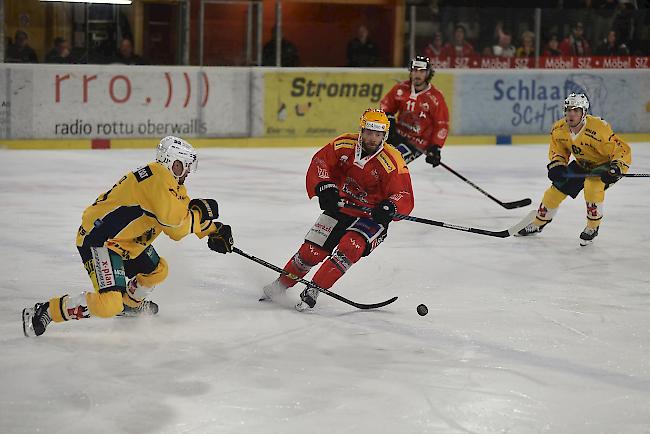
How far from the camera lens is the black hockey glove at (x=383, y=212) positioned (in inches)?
199

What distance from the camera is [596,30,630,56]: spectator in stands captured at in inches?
522

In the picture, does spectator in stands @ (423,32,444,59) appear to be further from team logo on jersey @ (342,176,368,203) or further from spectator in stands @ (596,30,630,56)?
team logo on jersey @ (342,176,368,203)

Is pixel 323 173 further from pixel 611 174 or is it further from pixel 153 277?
pixel 611 174

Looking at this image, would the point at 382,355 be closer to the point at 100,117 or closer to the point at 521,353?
the point at 521,353

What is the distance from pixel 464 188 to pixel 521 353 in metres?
4.90

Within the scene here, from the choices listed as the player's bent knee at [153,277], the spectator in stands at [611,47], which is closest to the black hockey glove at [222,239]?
the player's bent knee at [153,277]

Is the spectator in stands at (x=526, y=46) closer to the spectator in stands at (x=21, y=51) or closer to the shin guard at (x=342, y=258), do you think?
the spectator in stands at (x=21, y=51)

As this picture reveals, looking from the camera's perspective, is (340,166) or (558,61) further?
(558,61)

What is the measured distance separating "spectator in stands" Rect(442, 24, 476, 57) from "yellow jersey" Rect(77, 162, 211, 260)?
8460 millimetres

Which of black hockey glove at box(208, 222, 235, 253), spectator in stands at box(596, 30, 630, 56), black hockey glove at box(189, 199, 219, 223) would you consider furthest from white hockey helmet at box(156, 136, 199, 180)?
spectator in stands at box(596, 30, 630, 56)

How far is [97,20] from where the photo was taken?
11.3 m

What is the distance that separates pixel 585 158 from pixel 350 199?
229 cm

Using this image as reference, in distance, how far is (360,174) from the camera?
5.32 meters

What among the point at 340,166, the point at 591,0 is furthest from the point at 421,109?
the point at 591,0
